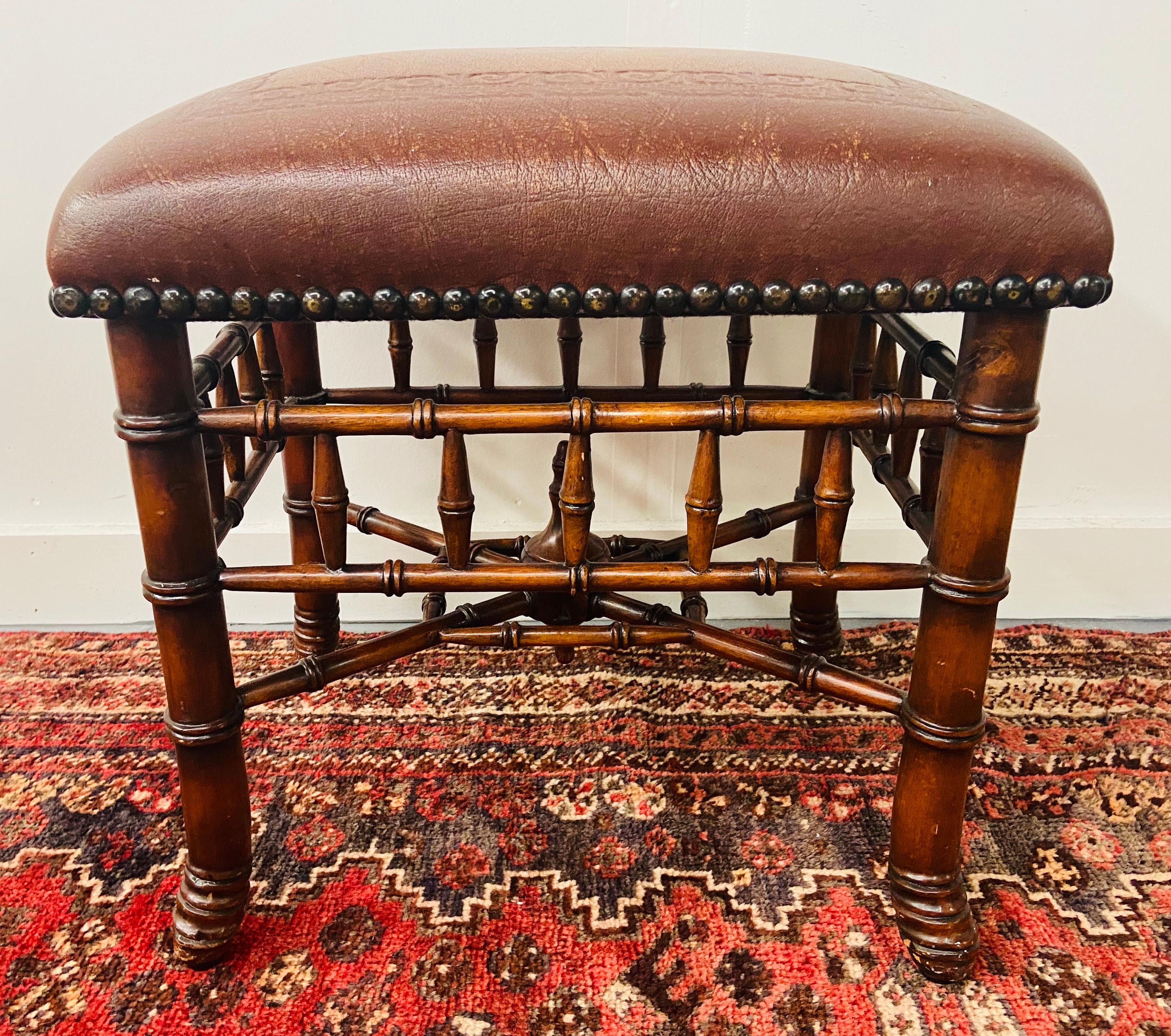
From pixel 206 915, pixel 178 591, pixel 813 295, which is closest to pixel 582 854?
pixel 206 915

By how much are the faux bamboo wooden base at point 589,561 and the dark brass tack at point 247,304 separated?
0.05m

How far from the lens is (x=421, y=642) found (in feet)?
2.51

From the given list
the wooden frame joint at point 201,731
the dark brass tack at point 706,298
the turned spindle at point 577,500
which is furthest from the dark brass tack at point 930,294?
the wooden frame joint at point 201,731

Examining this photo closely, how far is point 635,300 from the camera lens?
0.56 m

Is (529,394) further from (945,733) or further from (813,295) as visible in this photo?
(945,733)

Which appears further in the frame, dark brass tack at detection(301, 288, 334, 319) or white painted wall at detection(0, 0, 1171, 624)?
white painted wall at detection(0, 0, 1171, 624)

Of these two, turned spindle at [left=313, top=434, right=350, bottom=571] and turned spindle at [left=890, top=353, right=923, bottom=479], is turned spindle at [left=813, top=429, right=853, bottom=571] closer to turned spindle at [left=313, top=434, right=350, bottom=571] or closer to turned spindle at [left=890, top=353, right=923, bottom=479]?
turned spindle at [left=890, top=353, right=923, bottom=479]

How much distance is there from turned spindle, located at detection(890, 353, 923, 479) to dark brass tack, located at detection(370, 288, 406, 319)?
1.28 ft

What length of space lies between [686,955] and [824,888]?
0.45 ft

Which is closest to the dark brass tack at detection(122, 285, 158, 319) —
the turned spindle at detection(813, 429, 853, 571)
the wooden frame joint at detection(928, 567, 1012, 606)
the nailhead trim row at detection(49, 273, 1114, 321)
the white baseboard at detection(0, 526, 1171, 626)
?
the nailhead trim row at detection(49, 273, 1114, 321)

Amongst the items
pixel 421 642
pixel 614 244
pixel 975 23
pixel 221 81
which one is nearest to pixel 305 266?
pixel 614 244

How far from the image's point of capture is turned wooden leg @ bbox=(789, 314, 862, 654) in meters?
0.91

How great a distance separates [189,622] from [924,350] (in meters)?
0.56

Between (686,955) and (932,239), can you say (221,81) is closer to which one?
(932,239)
